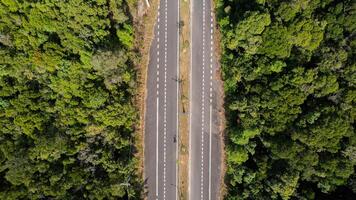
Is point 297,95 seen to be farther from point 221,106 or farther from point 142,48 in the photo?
point 142,48

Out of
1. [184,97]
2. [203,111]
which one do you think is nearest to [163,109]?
[184,97]

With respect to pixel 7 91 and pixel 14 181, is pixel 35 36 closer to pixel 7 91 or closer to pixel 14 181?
pixel 7 91

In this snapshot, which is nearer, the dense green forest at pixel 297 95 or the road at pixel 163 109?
the dense green forest at pixel 297 95

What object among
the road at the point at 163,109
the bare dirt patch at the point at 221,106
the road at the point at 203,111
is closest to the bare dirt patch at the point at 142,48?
the road at the point at 163,109

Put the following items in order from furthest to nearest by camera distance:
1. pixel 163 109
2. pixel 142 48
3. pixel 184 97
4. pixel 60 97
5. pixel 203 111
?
pixel 163 109 → pixel 203 111 → pixel 184 97 → pixel 142 48 → pixel 60 97

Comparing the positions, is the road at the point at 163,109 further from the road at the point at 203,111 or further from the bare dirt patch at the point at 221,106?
the bare dirt patch at the point at 221,106

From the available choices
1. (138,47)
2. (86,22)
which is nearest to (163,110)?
(138,47)
